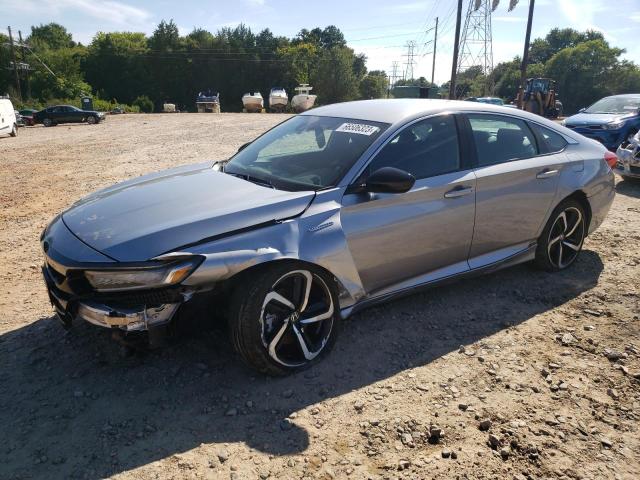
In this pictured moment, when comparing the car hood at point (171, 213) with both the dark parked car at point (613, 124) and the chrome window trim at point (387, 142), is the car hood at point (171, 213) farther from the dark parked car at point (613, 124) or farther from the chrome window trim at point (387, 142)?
the dark parked car at point (613, 124)

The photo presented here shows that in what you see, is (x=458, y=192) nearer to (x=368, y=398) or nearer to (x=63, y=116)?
(x=368, y=398)

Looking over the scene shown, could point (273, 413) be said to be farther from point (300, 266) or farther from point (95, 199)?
point (95, 199)

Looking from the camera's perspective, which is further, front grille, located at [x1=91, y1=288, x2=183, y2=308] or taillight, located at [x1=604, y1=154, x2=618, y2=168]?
taillight, located at [x1=604, y1=154, x2=618, y2=168]

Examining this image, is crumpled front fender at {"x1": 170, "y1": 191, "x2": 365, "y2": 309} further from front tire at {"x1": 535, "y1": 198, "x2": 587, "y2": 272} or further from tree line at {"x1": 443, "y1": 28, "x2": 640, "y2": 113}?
tree line at {"x1": 443, "y1": 28, "x2": 640, "y2": 113}

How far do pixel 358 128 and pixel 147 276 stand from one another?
189 centimetres

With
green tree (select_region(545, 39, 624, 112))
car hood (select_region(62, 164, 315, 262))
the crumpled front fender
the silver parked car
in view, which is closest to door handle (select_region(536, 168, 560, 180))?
the silver parked car

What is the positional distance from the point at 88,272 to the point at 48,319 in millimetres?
1396

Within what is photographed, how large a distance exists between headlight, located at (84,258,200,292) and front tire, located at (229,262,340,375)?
33 cm

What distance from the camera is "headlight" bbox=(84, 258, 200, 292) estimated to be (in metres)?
2.56

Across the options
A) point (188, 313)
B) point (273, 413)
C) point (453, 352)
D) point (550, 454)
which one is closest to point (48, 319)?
point (188, 313)

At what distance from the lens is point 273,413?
2705 mm

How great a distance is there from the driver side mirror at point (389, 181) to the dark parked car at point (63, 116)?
3314cm

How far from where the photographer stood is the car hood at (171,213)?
105 inches

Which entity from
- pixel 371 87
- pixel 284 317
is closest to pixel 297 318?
pixel 284 317
